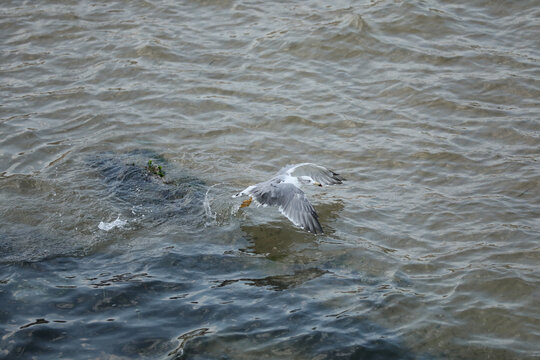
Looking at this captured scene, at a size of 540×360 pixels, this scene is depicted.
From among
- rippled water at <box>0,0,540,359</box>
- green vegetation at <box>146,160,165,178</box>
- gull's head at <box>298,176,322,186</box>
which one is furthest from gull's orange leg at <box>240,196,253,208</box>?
green vegetation at <box>146,160,165,178</box>

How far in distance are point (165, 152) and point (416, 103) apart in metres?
4.08

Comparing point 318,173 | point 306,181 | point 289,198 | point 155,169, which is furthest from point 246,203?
point 155,169

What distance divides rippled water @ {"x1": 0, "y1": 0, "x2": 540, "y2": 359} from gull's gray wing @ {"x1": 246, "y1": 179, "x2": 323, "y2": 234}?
270 millimetres

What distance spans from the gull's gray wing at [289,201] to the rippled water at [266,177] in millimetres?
270

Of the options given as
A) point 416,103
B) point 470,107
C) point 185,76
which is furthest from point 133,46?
point 470,107

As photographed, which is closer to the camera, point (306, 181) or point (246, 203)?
point (246, 203)

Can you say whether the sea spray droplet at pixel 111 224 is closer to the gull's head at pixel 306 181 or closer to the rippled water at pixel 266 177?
the rippled water at pixel 266 177

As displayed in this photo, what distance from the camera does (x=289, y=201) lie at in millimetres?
6910

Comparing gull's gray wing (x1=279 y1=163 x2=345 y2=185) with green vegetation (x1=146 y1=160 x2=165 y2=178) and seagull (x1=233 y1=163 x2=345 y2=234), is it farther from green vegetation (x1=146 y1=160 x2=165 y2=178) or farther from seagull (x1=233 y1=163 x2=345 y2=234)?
green vegetation (x1=146 y1=160 x2=165 y2=178)

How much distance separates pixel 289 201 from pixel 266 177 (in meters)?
1.33

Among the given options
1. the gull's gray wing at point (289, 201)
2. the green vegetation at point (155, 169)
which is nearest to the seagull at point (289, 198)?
the gull's gray wing at point (289, 201)

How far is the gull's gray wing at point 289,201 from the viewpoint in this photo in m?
6.72

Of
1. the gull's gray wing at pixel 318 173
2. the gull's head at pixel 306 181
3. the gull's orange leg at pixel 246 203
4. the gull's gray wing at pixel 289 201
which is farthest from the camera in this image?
the gull's gray wing at pixel 318 173

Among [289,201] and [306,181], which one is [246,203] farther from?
[306,181]
